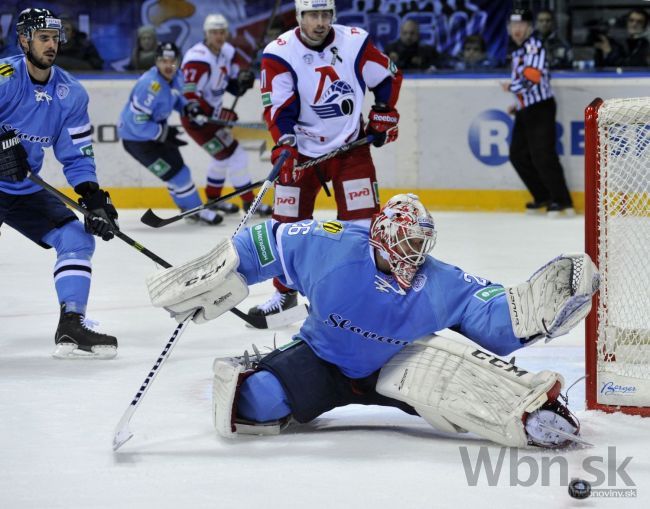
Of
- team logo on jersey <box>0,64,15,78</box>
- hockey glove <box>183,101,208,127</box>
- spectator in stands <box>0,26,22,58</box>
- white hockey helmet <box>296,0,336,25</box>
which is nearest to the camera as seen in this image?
team logo on jersey <box>0,64,15,78</box>

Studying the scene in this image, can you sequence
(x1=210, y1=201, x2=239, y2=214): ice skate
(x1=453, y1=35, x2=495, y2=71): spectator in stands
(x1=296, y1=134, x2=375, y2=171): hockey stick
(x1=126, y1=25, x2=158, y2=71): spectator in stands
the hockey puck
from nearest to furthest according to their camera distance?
the hockey puck
(x1=296, y1=134, x2=375, y2=171): hockey stick
(x1=210, y1=201, x2=239, y2=214): ice skate
(x1=453, y1=35, x2=495, y2=71): spectator in stands
(x1=126, y1=25, x2=158, y2=71): spectator in stands

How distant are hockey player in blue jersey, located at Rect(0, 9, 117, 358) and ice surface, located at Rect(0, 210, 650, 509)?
21 cm

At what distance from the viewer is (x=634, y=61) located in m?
7.56

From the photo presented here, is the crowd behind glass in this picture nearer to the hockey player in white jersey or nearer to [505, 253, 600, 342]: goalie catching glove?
the hockey player in white jersey

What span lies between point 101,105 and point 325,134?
3.67 meters

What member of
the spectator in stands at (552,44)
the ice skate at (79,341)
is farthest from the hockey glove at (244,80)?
the ice skate at (79,341)

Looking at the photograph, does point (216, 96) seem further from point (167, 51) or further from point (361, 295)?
point (361, 295)

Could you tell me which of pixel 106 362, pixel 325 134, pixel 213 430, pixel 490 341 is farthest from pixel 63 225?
pixel 490 341

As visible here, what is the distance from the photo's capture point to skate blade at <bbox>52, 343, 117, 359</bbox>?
4.16m

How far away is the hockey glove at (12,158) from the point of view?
4211mm

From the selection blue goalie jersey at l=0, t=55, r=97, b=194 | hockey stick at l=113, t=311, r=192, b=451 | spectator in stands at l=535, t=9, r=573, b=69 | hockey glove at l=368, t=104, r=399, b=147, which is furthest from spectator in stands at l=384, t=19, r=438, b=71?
hockey stick at l=113, t=311, r=192, b=451

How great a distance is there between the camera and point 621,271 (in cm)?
340

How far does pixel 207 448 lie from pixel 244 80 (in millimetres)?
4899

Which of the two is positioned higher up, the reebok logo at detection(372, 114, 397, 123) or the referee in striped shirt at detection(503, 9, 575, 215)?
the reebok logo at detection(372, 114, 397, 123)
